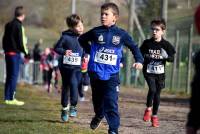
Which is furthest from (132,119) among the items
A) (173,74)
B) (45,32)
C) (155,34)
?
Answer: (45,32)

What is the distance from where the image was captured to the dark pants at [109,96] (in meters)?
9.23

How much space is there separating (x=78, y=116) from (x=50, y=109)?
1.46m

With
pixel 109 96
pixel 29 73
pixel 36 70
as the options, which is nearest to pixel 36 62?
pixel 36 70

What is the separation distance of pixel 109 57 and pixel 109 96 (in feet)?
1.83

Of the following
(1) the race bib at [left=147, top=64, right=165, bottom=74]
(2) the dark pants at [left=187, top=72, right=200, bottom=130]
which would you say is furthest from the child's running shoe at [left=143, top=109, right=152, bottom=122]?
(2) the dark pants at [left=187, top=72, right=200, bottom=130]

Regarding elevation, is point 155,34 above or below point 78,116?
above

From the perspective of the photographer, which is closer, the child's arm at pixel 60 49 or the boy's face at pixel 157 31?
the child's arm at pixel 60 49

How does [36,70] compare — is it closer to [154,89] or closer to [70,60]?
[70,60]

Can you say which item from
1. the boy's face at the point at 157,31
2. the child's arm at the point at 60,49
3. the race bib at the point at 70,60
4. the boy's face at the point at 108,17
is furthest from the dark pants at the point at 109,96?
the boy's face at the point at 157,31

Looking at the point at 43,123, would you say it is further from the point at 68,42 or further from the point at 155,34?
the point at 155,34

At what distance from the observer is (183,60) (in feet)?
88.9

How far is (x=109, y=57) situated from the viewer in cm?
938

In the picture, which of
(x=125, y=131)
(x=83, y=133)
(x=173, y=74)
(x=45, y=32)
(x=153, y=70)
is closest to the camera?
(x=83, y=133)

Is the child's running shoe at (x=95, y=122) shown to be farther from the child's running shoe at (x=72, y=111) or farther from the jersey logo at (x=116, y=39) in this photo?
the child's running shoe at (x=72, y=111)
